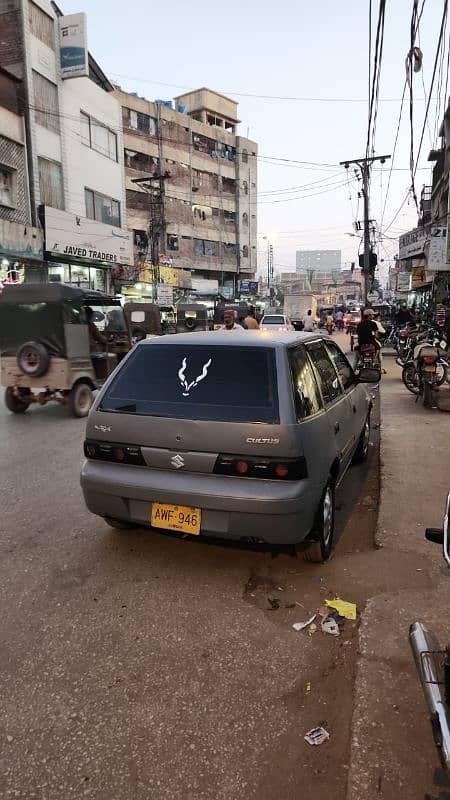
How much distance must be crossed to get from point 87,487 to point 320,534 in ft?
5.68

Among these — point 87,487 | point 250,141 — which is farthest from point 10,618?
point 250,141

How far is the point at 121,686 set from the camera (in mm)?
2611

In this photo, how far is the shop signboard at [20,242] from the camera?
2020 centimetres

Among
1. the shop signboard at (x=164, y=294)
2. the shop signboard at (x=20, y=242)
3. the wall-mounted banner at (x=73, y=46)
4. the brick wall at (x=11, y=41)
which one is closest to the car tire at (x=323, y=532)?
the shop signboard at (x=20, y=242)

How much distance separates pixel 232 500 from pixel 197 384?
0.92m

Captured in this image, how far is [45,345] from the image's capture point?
359 inches

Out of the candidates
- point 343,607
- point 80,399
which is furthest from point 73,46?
→ point 343,607

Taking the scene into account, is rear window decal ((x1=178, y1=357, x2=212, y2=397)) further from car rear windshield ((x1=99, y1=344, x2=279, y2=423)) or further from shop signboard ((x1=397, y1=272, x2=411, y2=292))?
shop signboard ((x1=397, y1=272, x2=411, y2=292))

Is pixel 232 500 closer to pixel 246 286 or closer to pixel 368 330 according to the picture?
pixel 368 330

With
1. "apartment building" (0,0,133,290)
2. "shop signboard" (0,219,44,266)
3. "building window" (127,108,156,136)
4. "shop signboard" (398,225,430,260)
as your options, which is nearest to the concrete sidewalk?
"shop signboard" (0,219,44,266)

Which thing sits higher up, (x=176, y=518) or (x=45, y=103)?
(x=45, y=103)

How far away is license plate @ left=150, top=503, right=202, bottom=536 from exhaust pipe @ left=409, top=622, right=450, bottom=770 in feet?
5.14

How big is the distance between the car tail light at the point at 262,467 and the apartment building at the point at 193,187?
39.3 meters

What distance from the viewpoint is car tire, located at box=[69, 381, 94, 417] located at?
30.6 ft
